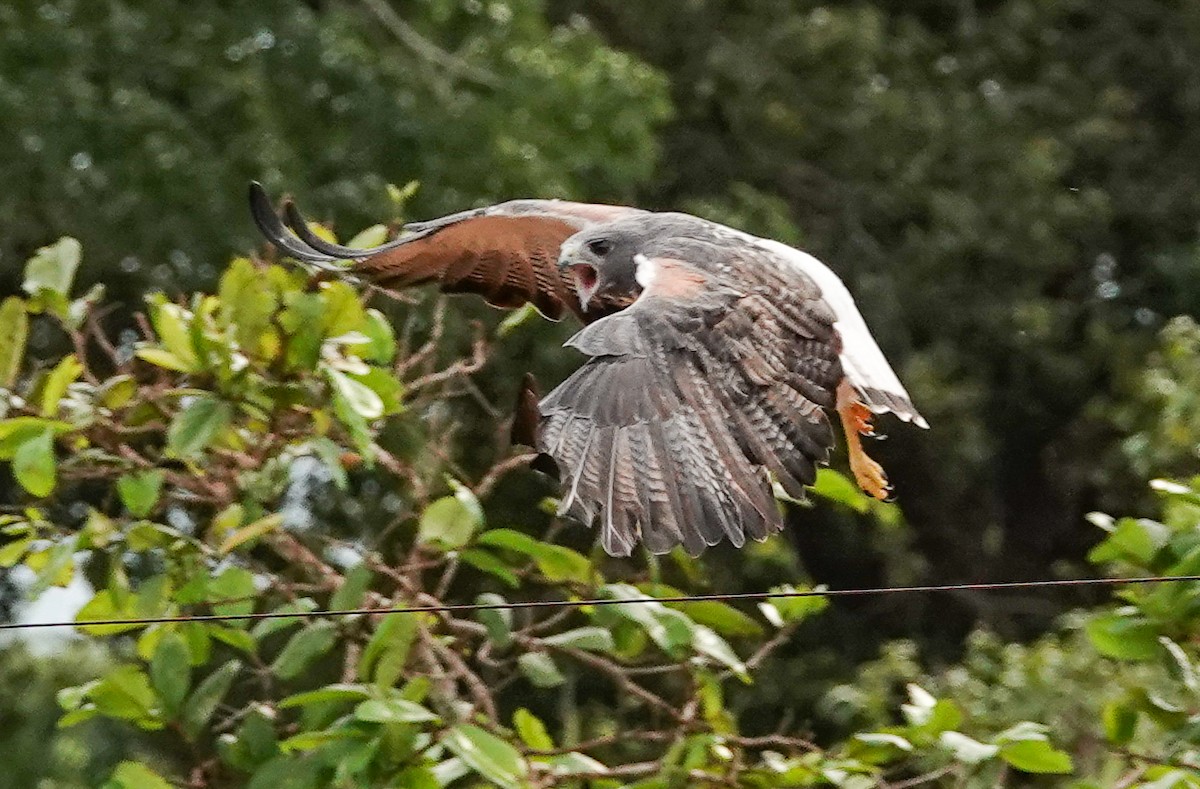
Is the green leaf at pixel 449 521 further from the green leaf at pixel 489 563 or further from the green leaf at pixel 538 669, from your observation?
the green leaf at pixel 538 669

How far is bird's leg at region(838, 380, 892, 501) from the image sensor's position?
14.3ft

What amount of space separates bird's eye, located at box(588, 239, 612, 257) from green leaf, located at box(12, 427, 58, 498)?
1127 millimetres

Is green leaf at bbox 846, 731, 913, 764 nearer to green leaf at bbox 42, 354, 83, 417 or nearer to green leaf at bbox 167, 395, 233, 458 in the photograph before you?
green leaf at bbox 167, 395, 233, 458

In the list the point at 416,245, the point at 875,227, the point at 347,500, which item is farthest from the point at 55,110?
the point at 416,245

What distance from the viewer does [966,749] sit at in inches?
169

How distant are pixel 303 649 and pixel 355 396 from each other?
50 centimetres

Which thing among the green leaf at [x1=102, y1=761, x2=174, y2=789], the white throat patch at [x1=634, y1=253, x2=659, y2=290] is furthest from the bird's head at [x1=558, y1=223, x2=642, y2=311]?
the green leaf at [x1=102, y1=761, x2=174, y2=789]

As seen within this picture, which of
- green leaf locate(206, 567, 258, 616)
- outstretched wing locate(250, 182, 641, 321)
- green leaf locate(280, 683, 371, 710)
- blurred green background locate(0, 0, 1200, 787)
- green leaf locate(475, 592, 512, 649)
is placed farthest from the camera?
blurred green background locate(0, 0, 1200, 787)

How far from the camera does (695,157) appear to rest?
503 inches

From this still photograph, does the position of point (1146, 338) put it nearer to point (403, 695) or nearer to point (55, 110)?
point (55, 110)

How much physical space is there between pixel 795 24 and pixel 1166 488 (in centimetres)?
859

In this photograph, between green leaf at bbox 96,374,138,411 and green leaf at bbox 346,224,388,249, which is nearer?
green leaf at bbox 96,374,138,411

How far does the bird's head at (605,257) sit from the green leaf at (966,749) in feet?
3.42

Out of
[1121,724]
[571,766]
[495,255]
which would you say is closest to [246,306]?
[495,255]
